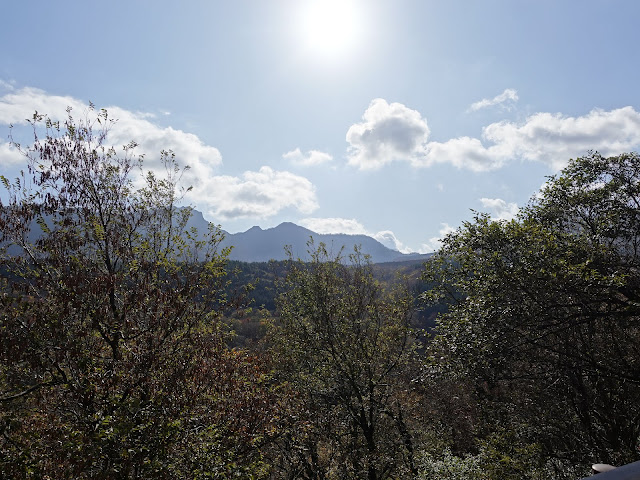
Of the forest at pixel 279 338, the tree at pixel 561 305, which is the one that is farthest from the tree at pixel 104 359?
the tree at pixel 561 305

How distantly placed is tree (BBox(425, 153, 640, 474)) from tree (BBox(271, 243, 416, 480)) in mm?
5258

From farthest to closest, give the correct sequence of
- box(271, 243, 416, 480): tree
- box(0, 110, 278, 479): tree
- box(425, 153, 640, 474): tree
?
box(271, 243, 416, 480): tree
box(425, 153, 640, 474): tree
box(0, 110, 278, 479): tree

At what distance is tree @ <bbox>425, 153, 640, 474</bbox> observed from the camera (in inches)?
475

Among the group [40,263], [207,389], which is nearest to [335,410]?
[207,389]

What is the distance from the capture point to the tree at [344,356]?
19.4 metres

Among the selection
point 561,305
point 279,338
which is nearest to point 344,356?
point 279,338

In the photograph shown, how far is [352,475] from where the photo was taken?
17.0m

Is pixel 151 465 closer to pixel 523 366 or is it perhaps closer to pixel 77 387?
pixel 77 387

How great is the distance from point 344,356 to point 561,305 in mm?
11448

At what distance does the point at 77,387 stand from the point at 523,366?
19.1 meters

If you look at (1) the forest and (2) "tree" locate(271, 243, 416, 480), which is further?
(2) "tree" locate(271, 243, 416, 480)

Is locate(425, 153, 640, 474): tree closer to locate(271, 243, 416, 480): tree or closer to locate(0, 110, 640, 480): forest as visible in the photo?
locate(0, 110, 640, 480): forest

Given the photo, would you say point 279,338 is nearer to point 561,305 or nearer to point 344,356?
point 344,356

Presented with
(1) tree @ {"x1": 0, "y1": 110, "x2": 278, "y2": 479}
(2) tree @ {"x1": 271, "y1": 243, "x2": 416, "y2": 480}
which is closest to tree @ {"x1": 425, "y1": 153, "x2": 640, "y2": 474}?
(2) tree @ {"x1": 271, "y1": 243, "x2": 416, "y2": 480}
